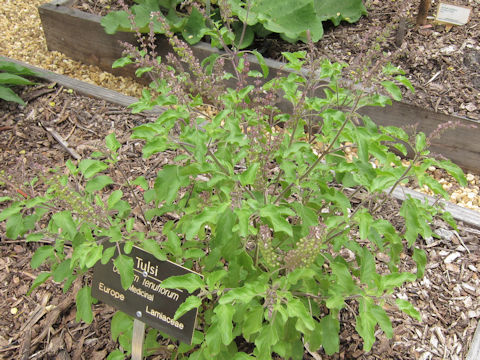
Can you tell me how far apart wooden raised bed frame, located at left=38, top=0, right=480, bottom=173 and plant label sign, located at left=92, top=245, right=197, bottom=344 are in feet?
6.82

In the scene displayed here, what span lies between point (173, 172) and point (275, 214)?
1.35 ft

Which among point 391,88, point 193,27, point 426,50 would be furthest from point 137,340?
point 426,50

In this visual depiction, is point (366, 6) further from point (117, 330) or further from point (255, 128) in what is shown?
point (117, 330)

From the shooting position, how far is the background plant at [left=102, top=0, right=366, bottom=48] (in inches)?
137

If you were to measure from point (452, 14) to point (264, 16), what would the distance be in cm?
157

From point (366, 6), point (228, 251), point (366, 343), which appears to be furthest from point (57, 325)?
point (366, 6)

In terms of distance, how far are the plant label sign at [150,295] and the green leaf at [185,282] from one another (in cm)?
11

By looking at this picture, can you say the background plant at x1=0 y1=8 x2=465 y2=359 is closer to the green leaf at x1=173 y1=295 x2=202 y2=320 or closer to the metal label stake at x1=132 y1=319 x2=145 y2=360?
the green leaf at x1=173 y1=295 x2=202 y2=320

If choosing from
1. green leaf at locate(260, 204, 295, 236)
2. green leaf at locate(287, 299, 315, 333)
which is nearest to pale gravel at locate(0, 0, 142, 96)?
green leaf at locate(260, 204, 295, 236)

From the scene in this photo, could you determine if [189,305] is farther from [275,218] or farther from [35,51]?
[35,51]

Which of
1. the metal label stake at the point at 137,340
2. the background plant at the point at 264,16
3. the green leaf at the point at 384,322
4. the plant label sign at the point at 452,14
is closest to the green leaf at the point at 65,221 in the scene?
the metal label stake at the point at 137,340

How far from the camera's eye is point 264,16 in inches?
135

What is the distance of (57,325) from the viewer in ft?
7.52

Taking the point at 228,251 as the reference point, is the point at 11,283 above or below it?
below
